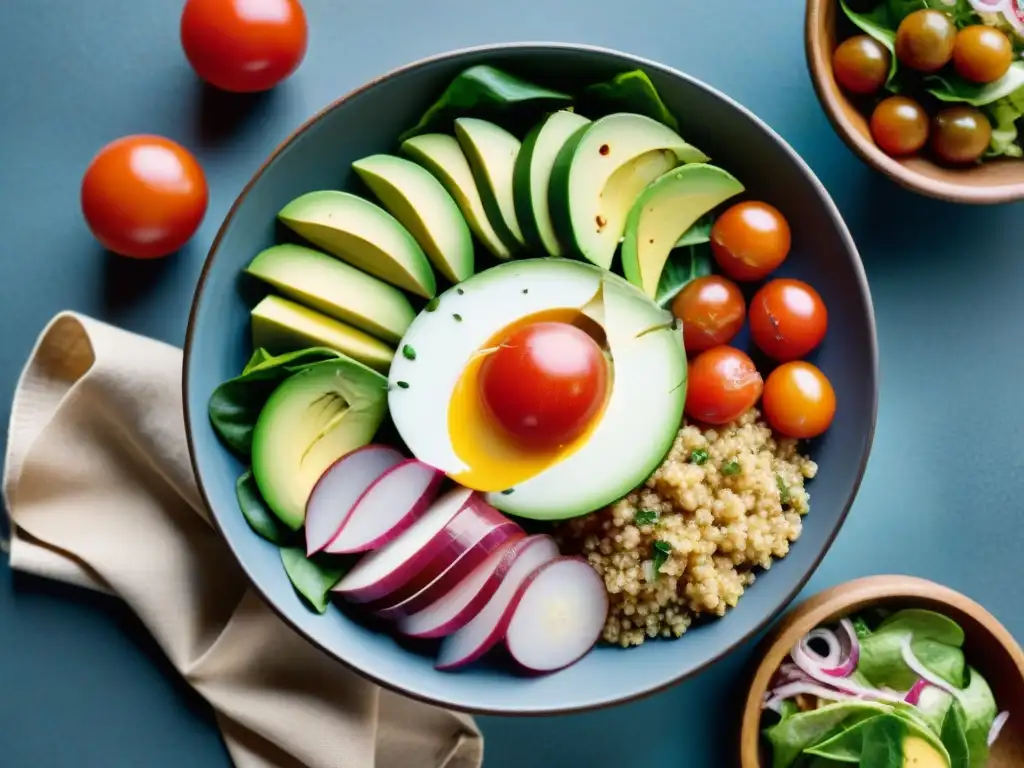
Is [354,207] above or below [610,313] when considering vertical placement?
above

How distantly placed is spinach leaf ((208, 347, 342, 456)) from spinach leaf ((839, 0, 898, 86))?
970 mm

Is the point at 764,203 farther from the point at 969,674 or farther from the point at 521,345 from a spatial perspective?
the point at 969,674

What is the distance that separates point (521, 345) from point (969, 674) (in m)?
0.90

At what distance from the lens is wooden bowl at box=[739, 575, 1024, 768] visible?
154 centimetres

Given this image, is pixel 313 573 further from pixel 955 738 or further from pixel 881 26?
pixel 881 26

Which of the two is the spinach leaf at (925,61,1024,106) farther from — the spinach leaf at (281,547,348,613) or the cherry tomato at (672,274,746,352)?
the spinach leaf at (281,547,348,613)

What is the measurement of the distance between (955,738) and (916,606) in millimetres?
208

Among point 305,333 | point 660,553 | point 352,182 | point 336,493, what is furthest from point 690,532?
point 352,182

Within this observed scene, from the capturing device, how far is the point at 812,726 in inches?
62.0

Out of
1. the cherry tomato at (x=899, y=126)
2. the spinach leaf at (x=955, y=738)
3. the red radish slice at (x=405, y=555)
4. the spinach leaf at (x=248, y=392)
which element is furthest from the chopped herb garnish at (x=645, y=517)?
the cherry tomato at (x=899, y=126)

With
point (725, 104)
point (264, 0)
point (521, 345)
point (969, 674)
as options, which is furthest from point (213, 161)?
point (969, 674)

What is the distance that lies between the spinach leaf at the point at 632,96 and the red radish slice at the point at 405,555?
621 mm

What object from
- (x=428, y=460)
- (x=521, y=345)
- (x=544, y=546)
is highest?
(x=521, y=345)

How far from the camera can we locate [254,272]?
150 cm
